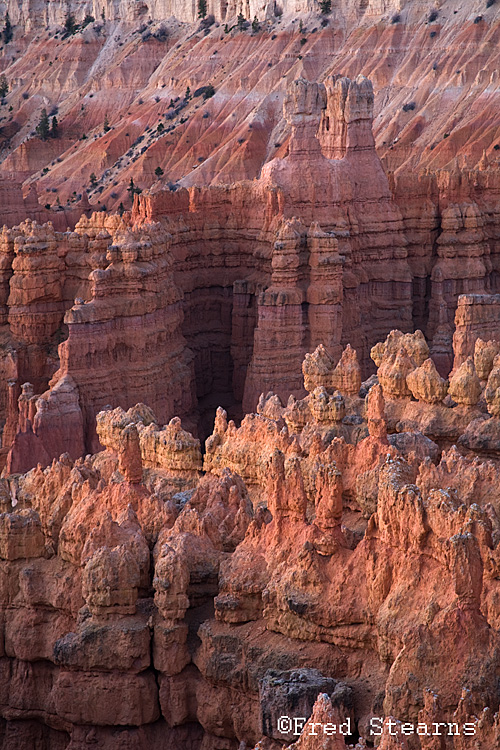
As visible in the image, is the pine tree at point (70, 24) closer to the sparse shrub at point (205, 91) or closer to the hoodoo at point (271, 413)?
the sparse shrub at point (205, 91)

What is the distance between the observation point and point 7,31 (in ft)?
444

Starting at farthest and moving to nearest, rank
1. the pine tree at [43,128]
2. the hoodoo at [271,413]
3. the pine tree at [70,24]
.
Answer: the pine tree at [70,24], the pine tree at [43,128], the hoodoo at [271,413]

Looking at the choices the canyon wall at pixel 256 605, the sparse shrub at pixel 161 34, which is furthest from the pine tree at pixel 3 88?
the canyon wall at pixel 256 605

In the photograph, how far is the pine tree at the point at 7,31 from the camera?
13425 cm

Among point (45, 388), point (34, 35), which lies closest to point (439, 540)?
point (45, 388)

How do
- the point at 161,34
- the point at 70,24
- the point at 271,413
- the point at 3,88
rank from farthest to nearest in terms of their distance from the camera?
the point at 70,24 < the point at 3,88 < the point at 161,34 < the point at 271,413

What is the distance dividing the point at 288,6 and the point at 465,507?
91470mm

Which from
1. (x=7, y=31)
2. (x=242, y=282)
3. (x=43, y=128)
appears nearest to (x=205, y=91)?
(x=43, y=128)

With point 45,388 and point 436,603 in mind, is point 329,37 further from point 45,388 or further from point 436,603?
point 436,603

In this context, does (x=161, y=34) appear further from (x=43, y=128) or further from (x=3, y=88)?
(x=43, y=128)

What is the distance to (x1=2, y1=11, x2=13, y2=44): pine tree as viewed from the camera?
13425cm

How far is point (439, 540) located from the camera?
55.8 ft

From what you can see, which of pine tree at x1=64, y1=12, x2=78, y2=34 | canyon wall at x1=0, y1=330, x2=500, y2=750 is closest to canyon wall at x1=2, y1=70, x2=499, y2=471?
canyon wall at x1=0, y1=330, x2=500, y2=750

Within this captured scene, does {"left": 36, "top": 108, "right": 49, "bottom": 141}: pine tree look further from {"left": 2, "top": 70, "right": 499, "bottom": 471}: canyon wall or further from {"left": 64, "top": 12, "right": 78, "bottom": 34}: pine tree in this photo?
{"left": 2, "top": 70, "right": 499, "bottom": 471}: canyon wall
